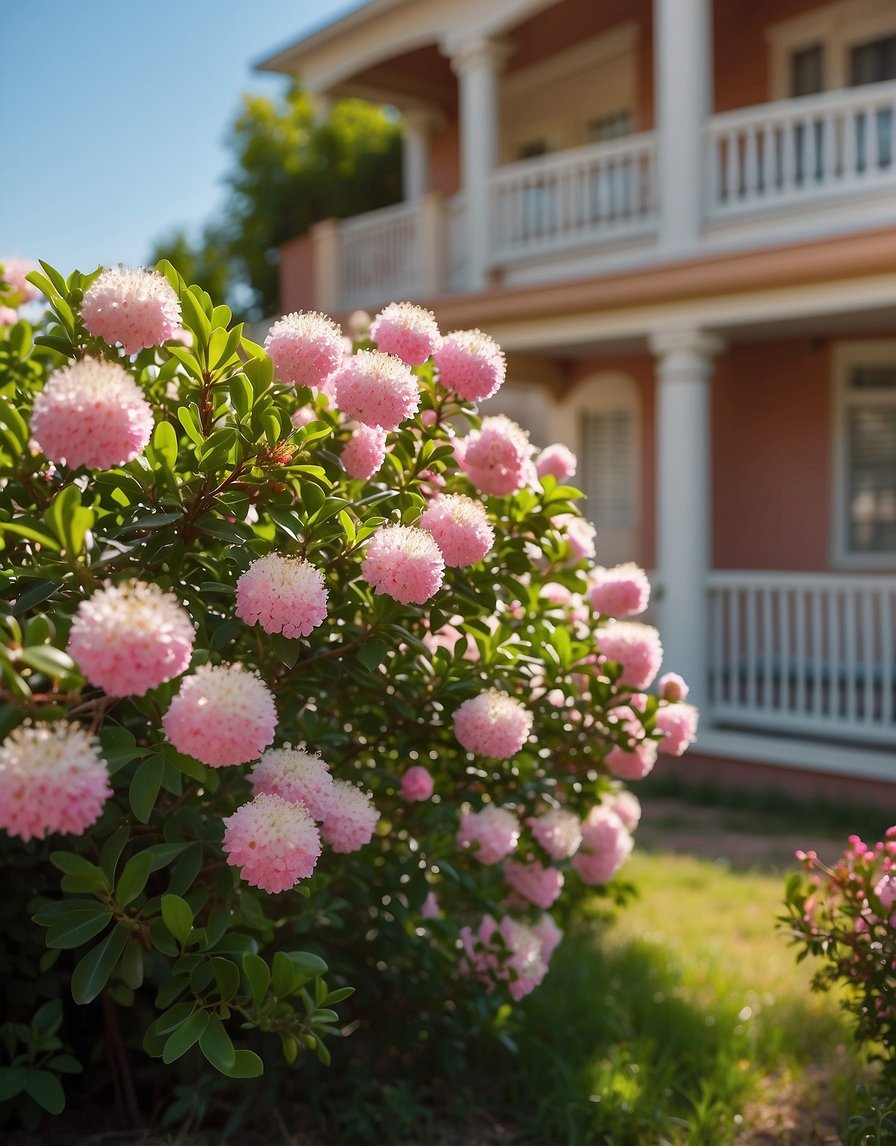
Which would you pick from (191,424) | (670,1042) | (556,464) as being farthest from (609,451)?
(191,424)

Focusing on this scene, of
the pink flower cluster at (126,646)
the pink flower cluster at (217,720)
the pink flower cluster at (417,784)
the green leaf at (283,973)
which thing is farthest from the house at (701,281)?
the pink flower cluster at (126,646)

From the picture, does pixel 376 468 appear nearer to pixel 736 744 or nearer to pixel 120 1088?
pixel 120 1088

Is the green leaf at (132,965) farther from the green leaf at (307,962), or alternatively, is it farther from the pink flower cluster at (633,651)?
the pink flower cluster at (633,651)

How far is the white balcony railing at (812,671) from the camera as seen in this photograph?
7410mm

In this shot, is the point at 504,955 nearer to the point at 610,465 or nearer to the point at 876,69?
the point at 876,69

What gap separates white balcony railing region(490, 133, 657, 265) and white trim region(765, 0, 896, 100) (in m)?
1.29

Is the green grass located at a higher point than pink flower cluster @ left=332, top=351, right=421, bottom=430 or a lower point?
lower

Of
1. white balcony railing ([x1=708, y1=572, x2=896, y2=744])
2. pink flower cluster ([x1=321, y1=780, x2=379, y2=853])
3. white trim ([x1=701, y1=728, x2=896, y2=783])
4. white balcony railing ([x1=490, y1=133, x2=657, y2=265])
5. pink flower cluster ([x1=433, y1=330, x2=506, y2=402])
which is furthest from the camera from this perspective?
white balcony railing ([x1=490, y1=133, x2=657, y2=265])

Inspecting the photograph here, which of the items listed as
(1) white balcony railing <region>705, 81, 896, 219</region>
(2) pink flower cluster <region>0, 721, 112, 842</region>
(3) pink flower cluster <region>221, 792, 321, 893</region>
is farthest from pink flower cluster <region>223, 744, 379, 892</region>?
(1) white balcony railing <region>705, 81, 896, 219</region>

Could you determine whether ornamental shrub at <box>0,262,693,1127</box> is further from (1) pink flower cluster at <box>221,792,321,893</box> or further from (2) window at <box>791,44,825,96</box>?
(2) window at <box>791,44,825,96</box>

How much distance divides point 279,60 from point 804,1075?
1077 centimetres

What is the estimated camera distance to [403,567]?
1.92 m

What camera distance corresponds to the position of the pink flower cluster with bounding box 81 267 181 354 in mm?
1969

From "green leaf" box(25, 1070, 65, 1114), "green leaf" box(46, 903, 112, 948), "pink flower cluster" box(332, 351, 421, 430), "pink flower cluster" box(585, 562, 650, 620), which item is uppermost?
"pink flower cluster" box(332, 351, 421, 430)
